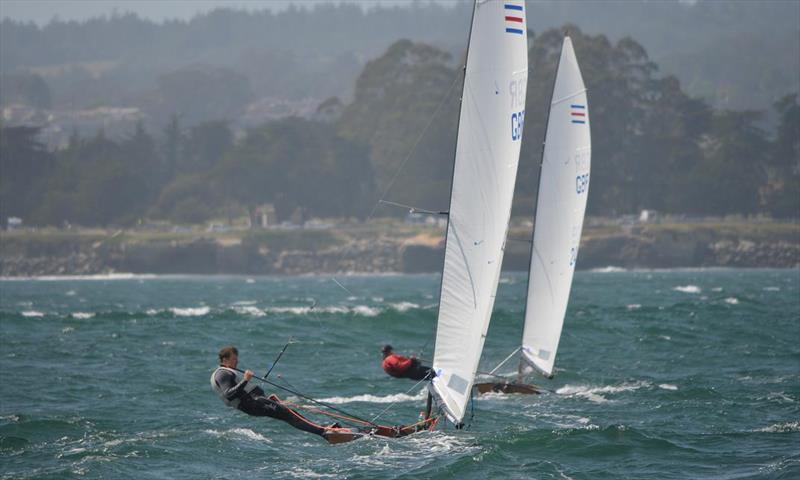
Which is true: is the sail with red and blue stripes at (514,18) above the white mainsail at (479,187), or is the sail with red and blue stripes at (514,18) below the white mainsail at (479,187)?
above

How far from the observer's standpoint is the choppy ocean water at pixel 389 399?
64.7 feet

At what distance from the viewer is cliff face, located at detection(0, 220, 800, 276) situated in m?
128

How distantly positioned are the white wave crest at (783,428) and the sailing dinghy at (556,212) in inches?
256

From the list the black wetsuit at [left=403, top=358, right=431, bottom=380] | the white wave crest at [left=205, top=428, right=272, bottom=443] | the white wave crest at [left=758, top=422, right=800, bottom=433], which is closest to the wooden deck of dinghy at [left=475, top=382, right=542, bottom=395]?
the white wave crest at [left=205, top=428, right=272, bottom=443]

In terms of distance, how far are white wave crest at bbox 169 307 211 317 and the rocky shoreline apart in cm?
7198

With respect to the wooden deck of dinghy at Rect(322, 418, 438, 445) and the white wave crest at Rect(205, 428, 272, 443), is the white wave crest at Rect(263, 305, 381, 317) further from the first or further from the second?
the wooden deck of dinghy at Rect(322, 418, 438, 445)

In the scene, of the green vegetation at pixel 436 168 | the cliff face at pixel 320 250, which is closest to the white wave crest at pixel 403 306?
the cliff face at pixel 320 250

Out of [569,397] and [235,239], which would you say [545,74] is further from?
[569,397]

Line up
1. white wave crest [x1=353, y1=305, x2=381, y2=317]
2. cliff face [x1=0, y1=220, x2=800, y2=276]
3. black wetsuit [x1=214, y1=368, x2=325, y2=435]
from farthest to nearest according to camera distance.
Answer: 1. cliff face [x1=0, y1=220, x2=800, y2=276]
2. white wave crest [x1=353, y1=305, x2=381, y2=317]
3. black wetsuit [x1=214, y1=368, x2=325, y2=435]

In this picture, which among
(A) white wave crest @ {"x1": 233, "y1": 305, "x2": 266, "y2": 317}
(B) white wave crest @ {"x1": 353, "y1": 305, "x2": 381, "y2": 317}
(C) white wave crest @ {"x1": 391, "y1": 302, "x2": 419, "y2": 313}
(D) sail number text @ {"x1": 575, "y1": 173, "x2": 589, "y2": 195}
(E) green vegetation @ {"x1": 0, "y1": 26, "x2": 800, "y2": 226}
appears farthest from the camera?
(E) green vegetation @ {"x1": 0, "y1": 26, "x2": 800, "y2": 226}

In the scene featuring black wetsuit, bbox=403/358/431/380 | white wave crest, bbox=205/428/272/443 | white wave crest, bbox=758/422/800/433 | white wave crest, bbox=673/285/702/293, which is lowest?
white wave crest, bbox=673/285/702/293

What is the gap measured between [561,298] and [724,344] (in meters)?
10.5

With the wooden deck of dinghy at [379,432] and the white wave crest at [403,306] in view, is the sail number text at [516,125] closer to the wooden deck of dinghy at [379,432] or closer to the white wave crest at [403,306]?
the wooden deck of dinghy at [379,432]

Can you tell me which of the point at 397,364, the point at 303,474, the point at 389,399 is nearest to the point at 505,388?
the point at 389,399
